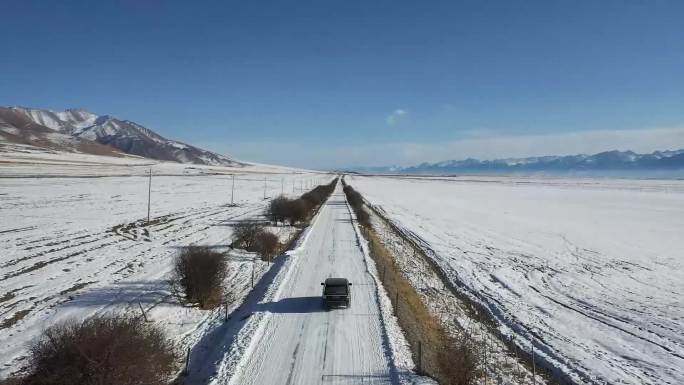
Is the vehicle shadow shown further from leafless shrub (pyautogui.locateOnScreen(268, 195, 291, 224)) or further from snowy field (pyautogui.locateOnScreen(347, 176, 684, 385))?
leafless shrub (pyautogui.locateOnScreen(268, 195, 291, 224))

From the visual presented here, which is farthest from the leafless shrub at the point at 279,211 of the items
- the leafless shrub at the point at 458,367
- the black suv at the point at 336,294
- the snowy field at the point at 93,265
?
the leafless shrub at the point at 458,367

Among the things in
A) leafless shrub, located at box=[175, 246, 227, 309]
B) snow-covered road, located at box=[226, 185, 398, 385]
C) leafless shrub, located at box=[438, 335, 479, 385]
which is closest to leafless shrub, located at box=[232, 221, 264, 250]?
snow-covered road, located at box=[226, 185, 398, 385]

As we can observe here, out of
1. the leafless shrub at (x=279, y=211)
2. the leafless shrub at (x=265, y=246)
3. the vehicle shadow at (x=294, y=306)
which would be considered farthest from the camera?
the leafless shrub at (x=279, y=211)

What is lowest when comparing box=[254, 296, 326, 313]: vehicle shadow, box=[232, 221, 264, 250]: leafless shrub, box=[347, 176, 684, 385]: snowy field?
box=[347, 176, 684, 385]: snowy field

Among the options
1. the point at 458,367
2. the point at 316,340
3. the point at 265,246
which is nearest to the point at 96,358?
the point at 316,340

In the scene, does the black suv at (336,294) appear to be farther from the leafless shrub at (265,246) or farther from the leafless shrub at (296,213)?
the leafless shrub at (296,213)

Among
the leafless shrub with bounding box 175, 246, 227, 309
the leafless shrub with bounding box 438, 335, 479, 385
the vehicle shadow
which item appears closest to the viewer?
the leafless shrub with bounding box 438, 335, 479, 385

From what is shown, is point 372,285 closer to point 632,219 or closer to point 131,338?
point 131,338

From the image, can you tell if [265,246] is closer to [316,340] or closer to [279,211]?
[279,211]
